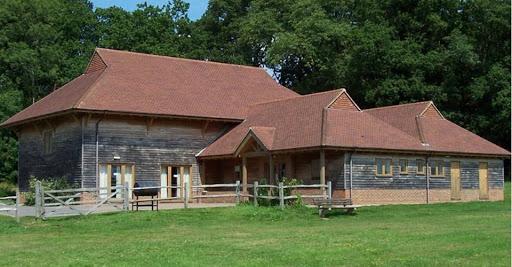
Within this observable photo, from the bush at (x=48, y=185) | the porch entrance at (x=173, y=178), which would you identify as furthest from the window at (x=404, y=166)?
the bush at (x=48, y=185)

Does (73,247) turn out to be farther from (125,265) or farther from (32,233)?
(32,233)

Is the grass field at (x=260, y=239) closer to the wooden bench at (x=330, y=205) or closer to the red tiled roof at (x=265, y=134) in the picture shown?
the wooden bench at (x=330, y=205)

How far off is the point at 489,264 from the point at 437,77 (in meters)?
47.5

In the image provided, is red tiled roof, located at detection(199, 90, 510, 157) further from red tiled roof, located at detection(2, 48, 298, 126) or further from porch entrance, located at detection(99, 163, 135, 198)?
porch entrance, located at detection(99, 163, 135, 198)

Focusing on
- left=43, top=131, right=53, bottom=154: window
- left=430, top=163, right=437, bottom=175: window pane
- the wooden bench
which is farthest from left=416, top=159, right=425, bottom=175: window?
left=43, top=131, right=53, bottom=154: window

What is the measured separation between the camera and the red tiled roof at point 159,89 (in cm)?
4128

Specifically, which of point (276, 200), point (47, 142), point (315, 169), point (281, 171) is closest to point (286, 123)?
point (281, 171)

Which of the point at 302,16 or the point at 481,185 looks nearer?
Result: the point at 481,185

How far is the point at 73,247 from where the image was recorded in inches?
760

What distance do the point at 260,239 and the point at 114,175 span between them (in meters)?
22.0

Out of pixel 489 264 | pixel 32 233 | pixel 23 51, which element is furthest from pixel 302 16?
pixel 489 264

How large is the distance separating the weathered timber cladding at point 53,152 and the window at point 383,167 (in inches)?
604

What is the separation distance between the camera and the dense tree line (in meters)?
58.2

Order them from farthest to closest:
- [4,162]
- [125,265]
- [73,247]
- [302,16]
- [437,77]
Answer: [302,16] → [4,162] → [437,77] → [73,247] → [125,265]
